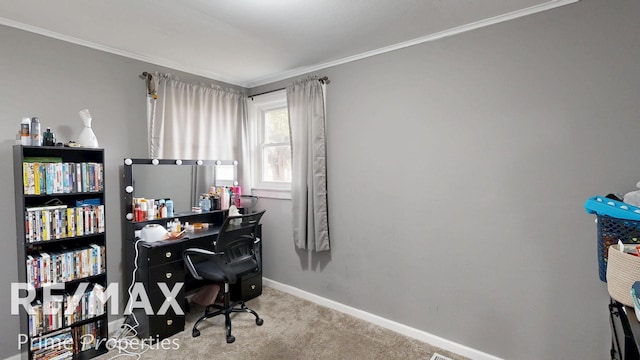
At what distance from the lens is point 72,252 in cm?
215

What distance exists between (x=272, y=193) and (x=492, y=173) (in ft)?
7.39

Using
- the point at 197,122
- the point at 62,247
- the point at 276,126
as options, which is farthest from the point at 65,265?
the point at 276,126

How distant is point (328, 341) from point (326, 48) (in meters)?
2.48

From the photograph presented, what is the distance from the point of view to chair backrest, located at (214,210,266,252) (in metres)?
2.37

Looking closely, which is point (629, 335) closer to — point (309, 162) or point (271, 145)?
point (309, 162)

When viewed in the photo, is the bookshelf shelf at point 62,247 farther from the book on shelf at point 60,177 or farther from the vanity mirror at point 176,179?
the vanity mirror at point 176,179

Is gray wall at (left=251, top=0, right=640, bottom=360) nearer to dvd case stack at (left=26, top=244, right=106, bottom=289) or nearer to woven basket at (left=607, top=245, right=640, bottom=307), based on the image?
woven basket at (left=607, top=245, right=640, bottom=307)

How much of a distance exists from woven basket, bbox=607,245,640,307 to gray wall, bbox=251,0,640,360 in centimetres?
88

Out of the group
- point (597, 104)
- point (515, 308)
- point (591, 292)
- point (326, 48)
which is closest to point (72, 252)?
point (326, 48)

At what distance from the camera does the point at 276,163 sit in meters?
3.54

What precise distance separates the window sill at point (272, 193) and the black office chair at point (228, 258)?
28.8 inches

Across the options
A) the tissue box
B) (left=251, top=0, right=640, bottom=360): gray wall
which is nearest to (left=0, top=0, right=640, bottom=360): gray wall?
(left=251, top=0, right=640, bottom=360): gray wall

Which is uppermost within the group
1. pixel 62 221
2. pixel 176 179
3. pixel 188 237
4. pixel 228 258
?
pixel 176 179

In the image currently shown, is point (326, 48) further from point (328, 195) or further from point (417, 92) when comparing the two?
point (328, 195)
